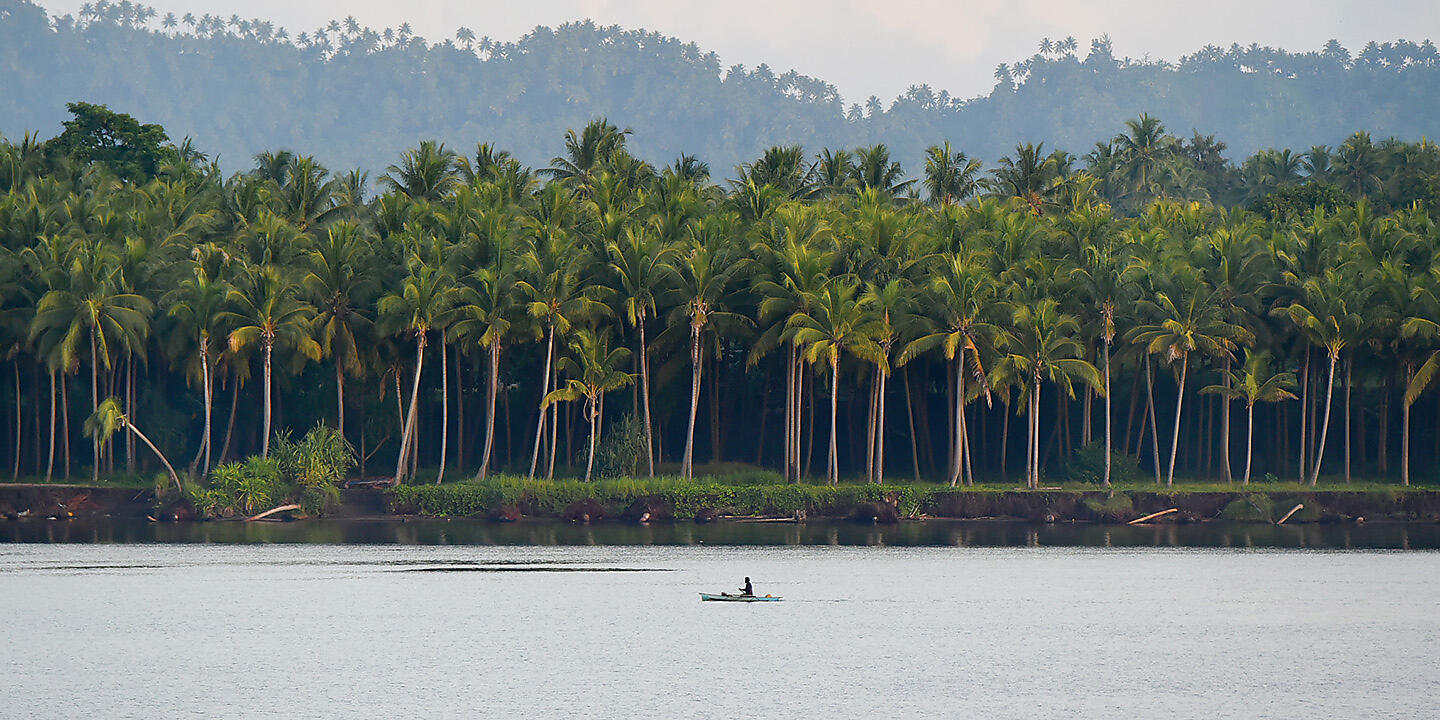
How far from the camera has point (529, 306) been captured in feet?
200

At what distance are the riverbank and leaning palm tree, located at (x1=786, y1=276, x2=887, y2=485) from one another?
4.88 metres

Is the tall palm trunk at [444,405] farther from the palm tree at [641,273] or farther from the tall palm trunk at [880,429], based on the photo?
the tall palm trunk at [880,429]

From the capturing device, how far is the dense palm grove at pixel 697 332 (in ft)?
202

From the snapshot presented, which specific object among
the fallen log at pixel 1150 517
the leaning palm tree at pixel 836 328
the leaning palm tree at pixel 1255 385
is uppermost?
the leaning palm tree at pixel 836 328

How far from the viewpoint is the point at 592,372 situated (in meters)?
61.2

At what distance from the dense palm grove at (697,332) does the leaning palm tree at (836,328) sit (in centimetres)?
14

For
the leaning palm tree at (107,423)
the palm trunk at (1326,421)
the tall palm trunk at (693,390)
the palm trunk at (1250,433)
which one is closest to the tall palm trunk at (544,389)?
the tall palm trunk at (693,390)

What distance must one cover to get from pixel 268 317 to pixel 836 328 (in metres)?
20.0

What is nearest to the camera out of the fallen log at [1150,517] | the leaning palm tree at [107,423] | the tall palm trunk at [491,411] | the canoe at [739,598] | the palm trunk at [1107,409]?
the canoe at [739,598]

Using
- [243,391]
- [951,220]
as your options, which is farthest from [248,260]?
[951,220]


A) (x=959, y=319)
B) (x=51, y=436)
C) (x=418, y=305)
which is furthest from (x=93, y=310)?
(x=959, y=319)

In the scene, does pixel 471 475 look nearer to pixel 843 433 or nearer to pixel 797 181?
pixel 843 433

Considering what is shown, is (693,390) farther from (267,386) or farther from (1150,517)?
(1150,517)

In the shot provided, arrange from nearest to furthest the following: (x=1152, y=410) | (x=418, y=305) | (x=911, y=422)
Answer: (x=418, y=305), (x=1152, y=410), (x=911, y=422)
